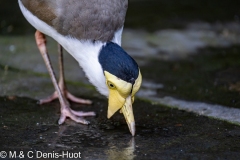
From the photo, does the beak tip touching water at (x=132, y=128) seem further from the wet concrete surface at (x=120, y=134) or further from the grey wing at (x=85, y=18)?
the grey wing at (x=85, y=18)

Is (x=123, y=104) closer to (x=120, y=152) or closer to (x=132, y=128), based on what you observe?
(x=132, y=128)

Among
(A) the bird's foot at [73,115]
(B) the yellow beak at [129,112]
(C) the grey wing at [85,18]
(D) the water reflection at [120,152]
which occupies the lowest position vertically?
(A) the bird's foot at [73,115]

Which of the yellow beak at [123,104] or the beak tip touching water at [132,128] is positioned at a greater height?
the yellow beak at [123,104]

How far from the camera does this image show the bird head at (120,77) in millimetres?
4648

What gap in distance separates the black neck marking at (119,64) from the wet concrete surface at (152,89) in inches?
22.7

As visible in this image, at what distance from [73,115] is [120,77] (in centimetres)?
92

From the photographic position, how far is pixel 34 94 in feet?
19.9

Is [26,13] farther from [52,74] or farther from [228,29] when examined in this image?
[228,29]

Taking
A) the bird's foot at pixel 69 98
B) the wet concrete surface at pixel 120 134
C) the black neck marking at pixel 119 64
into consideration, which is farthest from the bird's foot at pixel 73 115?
the black neck marking at pixel 119 64

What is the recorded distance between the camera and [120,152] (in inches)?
174

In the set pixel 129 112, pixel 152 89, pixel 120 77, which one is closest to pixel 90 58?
pixel 120 77

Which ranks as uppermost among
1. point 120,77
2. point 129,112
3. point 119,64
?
point 119,64

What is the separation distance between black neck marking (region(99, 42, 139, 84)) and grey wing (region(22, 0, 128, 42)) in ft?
0.90

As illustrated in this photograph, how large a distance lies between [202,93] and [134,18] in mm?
3383
